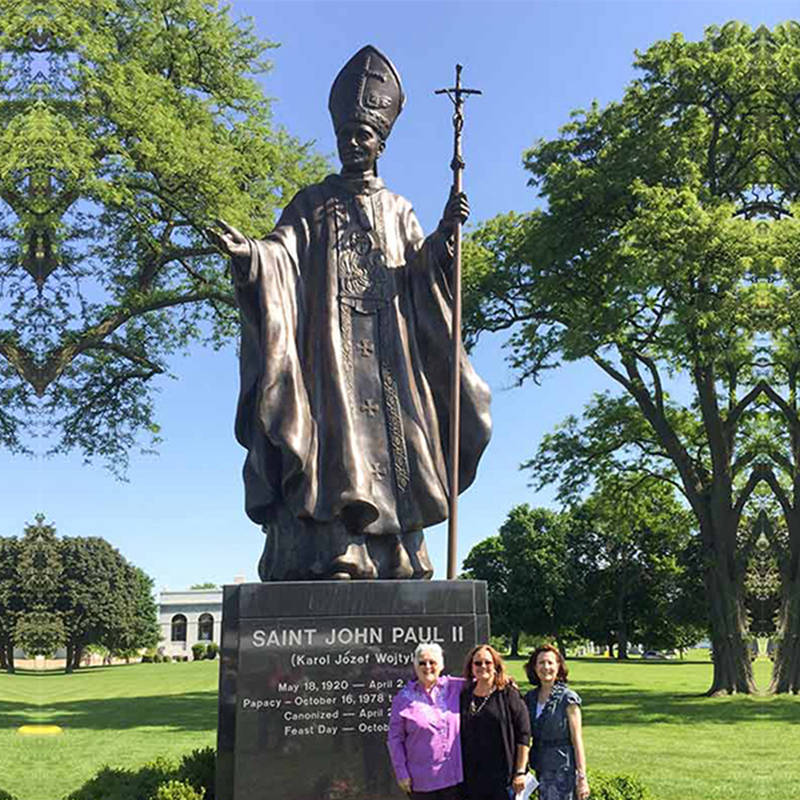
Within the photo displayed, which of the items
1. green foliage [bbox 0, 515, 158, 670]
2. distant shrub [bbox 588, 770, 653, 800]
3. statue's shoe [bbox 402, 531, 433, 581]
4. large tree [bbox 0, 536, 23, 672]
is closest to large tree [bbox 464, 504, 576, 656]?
green foliage [bbox 0, 515, 158, 670]

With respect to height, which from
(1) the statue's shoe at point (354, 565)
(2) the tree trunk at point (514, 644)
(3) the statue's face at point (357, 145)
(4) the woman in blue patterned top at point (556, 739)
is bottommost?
(2) the tree trunk at point (514, 644)

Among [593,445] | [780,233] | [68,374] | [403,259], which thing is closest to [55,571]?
[68,374]

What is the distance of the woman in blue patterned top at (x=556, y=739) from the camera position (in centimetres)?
520

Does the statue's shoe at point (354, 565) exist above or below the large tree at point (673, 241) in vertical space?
below

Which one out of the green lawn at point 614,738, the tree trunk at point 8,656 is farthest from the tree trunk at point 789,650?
the tree trunk at point 8,656

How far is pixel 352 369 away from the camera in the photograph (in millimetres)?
7273

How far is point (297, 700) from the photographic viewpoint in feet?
19.9

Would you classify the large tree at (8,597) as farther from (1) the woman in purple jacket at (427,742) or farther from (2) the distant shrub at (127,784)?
(1) the woman in purple jacket at (427,742)

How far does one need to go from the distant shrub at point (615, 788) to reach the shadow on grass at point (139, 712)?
9.98 m

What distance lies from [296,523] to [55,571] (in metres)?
43.8

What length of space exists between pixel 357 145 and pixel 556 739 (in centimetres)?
460

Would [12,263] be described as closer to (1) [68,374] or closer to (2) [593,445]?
(1) [68,374]

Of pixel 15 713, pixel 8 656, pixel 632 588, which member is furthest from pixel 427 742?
pixel 632 588

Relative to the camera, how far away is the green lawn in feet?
35.5
